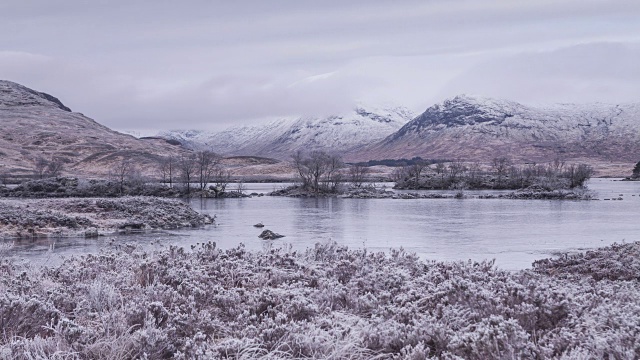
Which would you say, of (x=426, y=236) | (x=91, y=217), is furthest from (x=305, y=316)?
(x=91, y=217)

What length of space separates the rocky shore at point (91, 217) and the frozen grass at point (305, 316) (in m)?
23.6

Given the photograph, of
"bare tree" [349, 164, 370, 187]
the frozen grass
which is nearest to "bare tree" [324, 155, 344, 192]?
"bare tree" [349, 164, 370, 187]

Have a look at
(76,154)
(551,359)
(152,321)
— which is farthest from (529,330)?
(76,154)

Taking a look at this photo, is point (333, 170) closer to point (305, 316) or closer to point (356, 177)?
point (356, 177)

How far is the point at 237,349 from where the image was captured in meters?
5.59

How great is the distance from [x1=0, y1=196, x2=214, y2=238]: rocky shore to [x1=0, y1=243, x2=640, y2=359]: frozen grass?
929 inches

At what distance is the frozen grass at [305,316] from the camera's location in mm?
5488

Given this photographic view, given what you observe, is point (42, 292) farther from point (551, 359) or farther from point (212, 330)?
point (551, 359)

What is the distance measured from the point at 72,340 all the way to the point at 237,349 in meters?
1.65

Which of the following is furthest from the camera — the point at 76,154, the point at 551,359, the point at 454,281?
the point at 76,154

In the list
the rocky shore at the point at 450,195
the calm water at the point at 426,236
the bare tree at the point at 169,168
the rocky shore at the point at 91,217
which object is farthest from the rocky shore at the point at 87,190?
the calm water at the point at 426,236

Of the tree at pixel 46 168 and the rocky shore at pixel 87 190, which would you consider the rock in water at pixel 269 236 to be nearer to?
the rocky shore at pixel 87 190

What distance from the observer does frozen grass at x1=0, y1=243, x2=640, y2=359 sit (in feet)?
18.0

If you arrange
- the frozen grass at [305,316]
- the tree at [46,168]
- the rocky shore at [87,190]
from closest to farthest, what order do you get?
the frozen grass at [305,316], the rocky shore at [87,190], the tree at [46,168]
